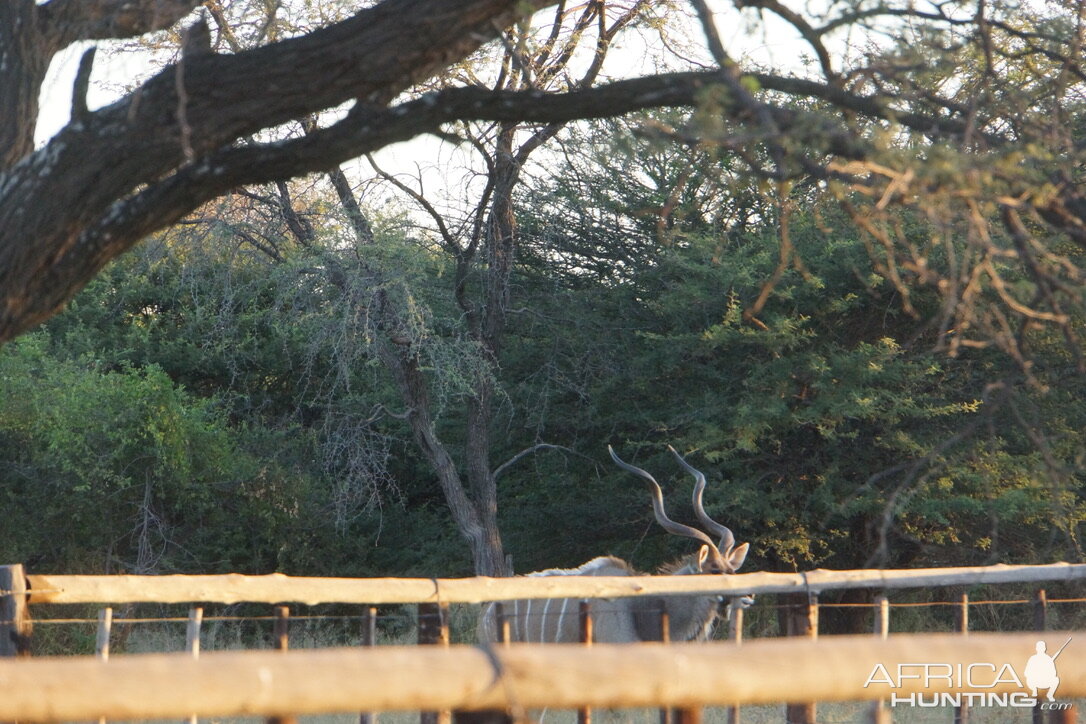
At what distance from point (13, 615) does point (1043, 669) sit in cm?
358

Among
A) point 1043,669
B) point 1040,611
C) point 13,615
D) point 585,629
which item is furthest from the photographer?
point 1040,611

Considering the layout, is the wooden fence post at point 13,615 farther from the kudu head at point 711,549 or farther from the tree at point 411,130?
the kudu head at point 711,549

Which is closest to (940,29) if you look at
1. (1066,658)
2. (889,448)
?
(1066,658)

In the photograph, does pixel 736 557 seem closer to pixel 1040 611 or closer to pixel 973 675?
pixel 1040 611

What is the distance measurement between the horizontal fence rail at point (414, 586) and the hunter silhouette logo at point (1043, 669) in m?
2.72

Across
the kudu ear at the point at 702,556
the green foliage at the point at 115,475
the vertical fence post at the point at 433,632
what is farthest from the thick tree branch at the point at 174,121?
the green foliage at the point at 115,475

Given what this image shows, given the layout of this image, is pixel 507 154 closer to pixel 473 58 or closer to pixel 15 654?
pixel 473 58

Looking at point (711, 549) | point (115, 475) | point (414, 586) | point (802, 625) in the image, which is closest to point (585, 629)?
point (414, 586)

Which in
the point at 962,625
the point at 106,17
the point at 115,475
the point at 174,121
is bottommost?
the point at 962,625

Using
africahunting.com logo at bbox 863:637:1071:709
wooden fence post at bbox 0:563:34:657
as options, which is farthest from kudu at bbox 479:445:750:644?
africahunting.com logo at bbox 863:637:1071:709

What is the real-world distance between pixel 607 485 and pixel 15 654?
7.83 meters

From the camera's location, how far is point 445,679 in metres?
1.75

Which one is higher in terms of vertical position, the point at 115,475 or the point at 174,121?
the point at 174,121

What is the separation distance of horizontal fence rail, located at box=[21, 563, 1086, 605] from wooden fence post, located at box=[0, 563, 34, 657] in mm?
53
